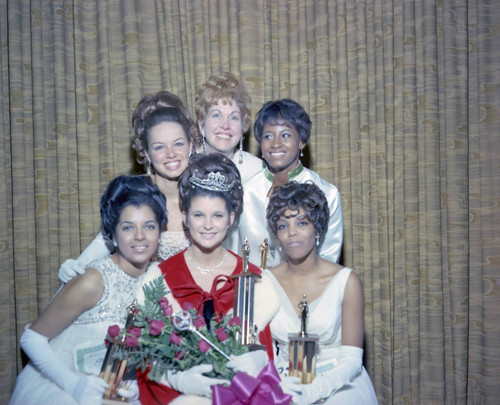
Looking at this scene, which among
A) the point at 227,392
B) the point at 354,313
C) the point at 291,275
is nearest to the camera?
the point at 227,392

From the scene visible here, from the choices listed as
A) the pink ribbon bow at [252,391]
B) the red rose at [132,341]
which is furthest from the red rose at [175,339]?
the pink ribbon bow at [252,391]

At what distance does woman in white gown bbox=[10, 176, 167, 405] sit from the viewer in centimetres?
271

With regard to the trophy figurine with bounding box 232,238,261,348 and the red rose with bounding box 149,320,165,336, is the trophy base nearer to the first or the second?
the red rose with bounding box 149,320,165,336

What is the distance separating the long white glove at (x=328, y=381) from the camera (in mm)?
2516

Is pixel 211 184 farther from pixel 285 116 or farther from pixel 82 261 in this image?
pixel 82 261

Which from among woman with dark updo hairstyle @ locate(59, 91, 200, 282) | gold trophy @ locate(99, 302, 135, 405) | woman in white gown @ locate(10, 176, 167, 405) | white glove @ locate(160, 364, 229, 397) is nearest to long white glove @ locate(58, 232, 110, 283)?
woman with dark updo hairstyle @ locate(59, 91, 200, 282)

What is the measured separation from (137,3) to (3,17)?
1008 millimetres

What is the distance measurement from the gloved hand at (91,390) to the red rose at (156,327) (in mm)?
371

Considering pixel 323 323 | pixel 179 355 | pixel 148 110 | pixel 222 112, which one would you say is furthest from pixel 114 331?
pixel 222 112

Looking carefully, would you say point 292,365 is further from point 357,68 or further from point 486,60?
point 486,60

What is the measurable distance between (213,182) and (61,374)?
4.03 feet

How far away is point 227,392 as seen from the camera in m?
2.33

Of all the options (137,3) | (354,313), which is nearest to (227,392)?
(354,313)

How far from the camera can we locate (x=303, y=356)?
8.48 feet
